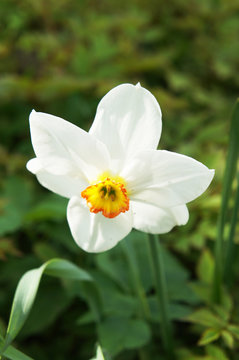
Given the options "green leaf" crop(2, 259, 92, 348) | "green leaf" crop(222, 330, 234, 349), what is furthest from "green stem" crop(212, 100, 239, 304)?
"green leaf" crop(2, 259, 92, 348)

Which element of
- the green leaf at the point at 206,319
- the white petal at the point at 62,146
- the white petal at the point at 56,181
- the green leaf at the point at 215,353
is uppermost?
the white petal at the point at 62,146

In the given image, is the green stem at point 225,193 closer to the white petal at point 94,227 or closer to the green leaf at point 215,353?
the green leaf at point 215,353

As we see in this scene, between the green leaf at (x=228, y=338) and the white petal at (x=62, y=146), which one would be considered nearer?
the white petal at (x=62, y=146)

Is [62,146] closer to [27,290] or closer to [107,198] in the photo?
[107,198]

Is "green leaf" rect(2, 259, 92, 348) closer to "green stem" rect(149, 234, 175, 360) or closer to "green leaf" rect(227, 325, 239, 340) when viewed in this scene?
"green stem" rect(149, 234, 175, 360)

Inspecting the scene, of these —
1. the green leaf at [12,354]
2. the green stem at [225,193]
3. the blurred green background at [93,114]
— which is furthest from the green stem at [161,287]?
the green leaf at [12,354]

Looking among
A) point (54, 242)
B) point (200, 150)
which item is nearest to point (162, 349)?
point (54, 242)
